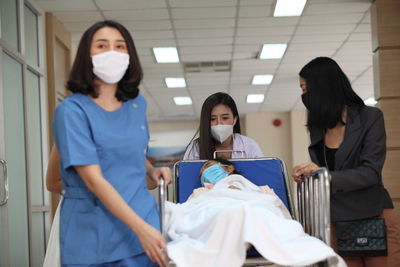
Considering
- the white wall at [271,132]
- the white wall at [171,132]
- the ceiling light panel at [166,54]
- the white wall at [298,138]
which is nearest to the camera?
the ceiling light panel at [166,54]

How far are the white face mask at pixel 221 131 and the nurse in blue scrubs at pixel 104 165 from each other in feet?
5.04

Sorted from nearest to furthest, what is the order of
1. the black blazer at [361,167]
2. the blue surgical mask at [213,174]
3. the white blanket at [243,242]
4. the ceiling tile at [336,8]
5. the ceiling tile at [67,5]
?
the white blanket at [243,242], the black blazer at [361,167], the blue surgical mask at [213,174], the ceiling tile at [67,5], the ceiling tile at [336,8]

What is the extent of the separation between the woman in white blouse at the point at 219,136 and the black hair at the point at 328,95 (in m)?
0.91

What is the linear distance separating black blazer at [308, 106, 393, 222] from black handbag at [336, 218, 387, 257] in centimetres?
3

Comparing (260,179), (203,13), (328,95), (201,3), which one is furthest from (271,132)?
(328,95)

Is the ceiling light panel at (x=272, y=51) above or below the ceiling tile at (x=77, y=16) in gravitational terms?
below

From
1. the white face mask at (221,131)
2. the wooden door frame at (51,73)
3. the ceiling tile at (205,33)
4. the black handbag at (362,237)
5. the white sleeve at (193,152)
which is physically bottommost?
the black handbag at (362,237)

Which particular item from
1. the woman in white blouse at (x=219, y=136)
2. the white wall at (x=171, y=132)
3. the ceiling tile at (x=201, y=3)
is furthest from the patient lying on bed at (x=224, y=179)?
the white wall at (x=171, y=132)

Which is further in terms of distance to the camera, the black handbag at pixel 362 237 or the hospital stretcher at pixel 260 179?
the hospital stretcher at pixel 260 179

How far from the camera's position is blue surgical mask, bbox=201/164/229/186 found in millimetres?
2781

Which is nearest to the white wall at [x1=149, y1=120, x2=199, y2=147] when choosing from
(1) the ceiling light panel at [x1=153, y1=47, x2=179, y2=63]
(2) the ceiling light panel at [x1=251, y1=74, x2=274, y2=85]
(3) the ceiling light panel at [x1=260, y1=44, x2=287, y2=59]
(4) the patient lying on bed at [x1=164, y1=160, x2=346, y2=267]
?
(2) the ceiling light panel at [x1=251, y1=74, x2=274, y2=85]

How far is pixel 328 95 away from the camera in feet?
7.56

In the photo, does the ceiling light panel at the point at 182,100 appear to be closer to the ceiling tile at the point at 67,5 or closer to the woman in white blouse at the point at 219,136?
the ceiling tile at the point at 67,5

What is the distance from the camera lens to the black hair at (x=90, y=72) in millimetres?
1598
